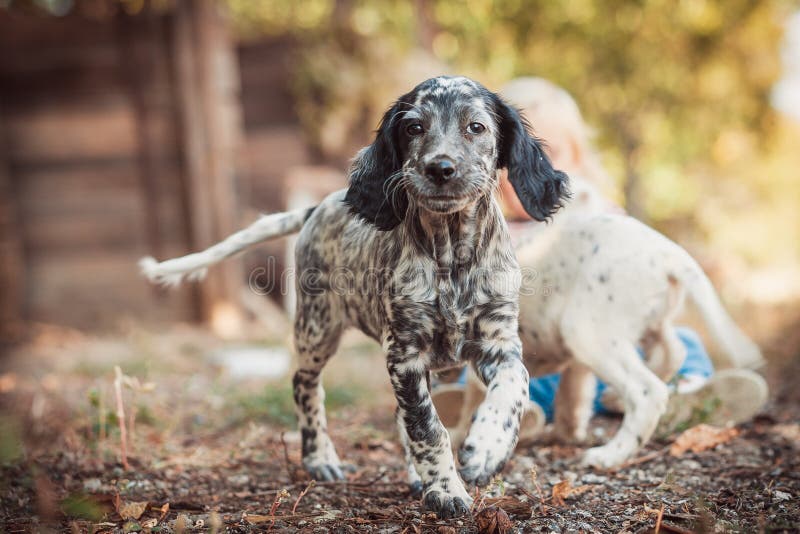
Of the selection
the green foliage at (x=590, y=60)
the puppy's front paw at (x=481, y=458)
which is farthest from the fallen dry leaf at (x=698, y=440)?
the green foliage at (x=590, y=60)

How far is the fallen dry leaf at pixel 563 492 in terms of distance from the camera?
2.87m

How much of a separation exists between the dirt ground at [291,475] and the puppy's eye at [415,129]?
1.25m

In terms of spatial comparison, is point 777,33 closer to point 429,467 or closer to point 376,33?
point 376,33

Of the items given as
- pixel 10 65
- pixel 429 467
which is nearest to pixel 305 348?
pixel 429 467

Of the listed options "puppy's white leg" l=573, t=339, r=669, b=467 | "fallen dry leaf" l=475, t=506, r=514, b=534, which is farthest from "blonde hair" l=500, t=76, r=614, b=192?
"fallen dry leaf" l=475, t=506, r=514, b=534

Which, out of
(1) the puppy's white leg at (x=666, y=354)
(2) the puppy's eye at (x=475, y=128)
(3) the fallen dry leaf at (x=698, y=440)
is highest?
(2) the puppy's eye at (x=475, y=128)

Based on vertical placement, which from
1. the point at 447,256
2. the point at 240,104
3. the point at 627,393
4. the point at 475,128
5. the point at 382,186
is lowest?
the point at 627,393

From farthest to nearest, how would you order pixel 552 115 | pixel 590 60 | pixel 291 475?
pixel 590 60
pixel 552 115
pixel 291 475

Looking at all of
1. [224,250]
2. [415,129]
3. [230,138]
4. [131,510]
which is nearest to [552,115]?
[415,129]

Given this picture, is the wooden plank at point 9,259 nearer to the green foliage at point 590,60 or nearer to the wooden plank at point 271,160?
the wooden plank at point 271,160

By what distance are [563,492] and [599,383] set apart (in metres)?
1.86

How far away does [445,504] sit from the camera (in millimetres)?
2623

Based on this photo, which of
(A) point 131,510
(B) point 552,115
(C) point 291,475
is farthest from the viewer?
(B) point 552,115

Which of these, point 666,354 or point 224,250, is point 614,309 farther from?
point 224,250
